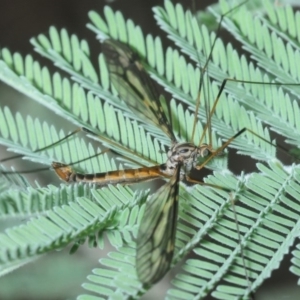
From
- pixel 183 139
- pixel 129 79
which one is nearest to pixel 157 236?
pixel 183 139

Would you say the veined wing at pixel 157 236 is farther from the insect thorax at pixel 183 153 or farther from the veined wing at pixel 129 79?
the veined wing at pixel 129 79

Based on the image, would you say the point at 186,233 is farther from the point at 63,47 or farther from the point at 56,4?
the point at 56,4

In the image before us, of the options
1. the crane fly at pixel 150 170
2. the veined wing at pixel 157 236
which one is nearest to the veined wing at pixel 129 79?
the crane fly at pixel 150 170

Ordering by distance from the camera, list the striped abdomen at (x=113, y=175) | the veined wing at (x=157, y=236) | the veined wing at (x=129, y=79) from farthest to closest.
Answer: the veined wing at (x=129, y=79) → the striped abdomen at (x=113, y=175) → the veined wing at (x=157, y=236)

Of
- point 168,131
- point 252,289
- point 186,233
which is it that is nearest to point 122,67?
point 168,131

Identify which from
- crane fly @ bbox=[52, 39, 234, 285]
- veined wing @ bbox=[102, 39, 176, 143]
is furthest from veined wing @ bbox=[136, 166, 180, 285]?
veined wing @ bbox=[102, 39, 176, 143]

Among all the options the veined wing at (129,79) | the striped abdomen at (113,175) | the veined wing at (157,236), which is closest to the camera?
the veined wing at (157,236)

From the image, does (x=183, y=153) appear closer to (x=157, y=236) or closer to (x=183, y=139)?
(x=183, y=139)

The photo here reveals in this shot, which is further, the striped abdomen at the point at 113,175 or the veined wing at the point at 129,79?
the veined wing at the point at 129,79
